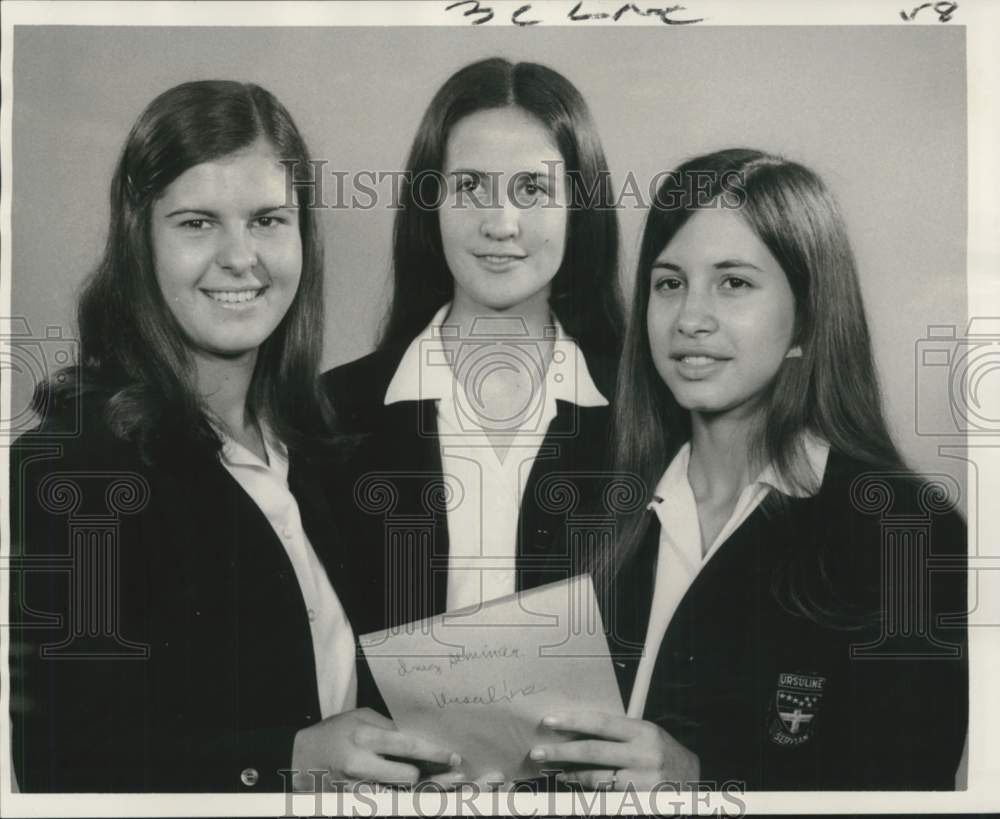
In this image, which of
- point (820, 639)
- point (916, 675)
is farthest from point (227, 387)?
point (916, 675)

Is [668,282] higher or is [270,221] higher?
[270,221]

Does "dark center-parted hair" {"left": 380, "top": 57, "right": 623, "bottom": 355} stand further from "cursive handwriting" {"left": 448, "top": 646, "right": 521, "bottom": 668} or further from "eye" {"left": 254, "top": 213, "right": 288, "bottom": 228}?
"cursive handwriting" {"left": 448, "top": 646, "right": 521, "bottom": 668}

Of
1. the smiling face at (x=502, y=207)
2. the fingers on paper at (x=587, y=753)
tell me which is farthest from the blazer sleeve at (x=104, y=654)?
the smiling face at (x=502, y=207)

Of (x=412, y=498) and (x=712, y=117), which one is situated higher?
(x=712, y=117)

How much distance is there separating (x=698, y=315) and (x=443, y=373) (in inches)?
18.0

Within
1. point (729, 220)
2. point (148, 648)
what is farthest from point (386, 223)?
point (148, 648)

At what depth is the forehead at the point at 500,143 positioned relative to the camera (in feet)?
5.74

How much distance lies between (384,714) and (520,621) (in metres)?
0.29

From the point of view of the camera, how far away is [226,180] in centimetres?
173

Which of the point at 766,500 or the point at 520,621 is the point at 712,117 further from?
the point at 520,621

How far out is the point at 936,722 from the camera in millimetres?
1829

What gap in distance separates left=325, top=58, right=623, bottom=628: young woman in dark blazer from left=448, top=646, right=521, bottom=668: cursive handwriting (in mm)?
83

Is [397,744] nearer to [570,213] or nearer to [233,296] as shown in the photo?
[233,296]

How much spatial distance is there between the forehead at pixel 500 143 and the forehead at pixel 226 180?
323 mm
